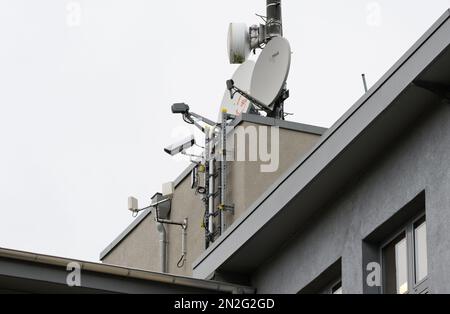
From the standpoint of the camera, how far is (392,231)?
19406mm

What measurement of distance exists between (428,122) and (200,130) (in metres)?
11.1

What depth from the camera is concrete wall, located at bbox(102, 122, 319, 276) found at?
26516 millimetres

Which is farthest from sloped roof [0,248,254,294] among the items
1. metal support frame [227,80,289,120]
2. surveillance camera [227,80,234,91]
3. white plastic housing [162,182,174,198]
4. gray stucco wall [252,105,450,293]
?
white plastic housing [162,182,174,198]

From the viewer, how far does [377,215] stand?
19.4m

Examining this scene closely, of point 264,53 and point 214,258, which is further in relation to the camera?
point 264,53

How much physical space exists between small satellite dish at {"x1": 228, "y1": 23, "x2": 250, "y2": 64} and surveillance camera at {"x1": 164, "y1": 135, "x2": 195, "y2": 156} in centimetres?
346

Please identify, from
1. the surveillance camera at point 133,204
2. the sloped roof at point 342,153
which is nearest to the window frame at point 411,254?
the sloped roof at point 342,153

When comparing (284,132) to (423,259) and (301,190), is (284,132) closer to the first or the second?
(301,190)

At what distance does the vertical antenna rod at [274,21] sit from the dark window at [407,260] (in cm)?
1309

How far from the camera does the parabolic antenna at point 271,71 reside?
27.6m

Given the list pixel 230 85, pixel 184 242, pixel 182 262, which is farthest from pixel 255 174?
pixel 182 262

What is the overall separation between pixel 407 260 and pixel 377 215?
0.80 m
